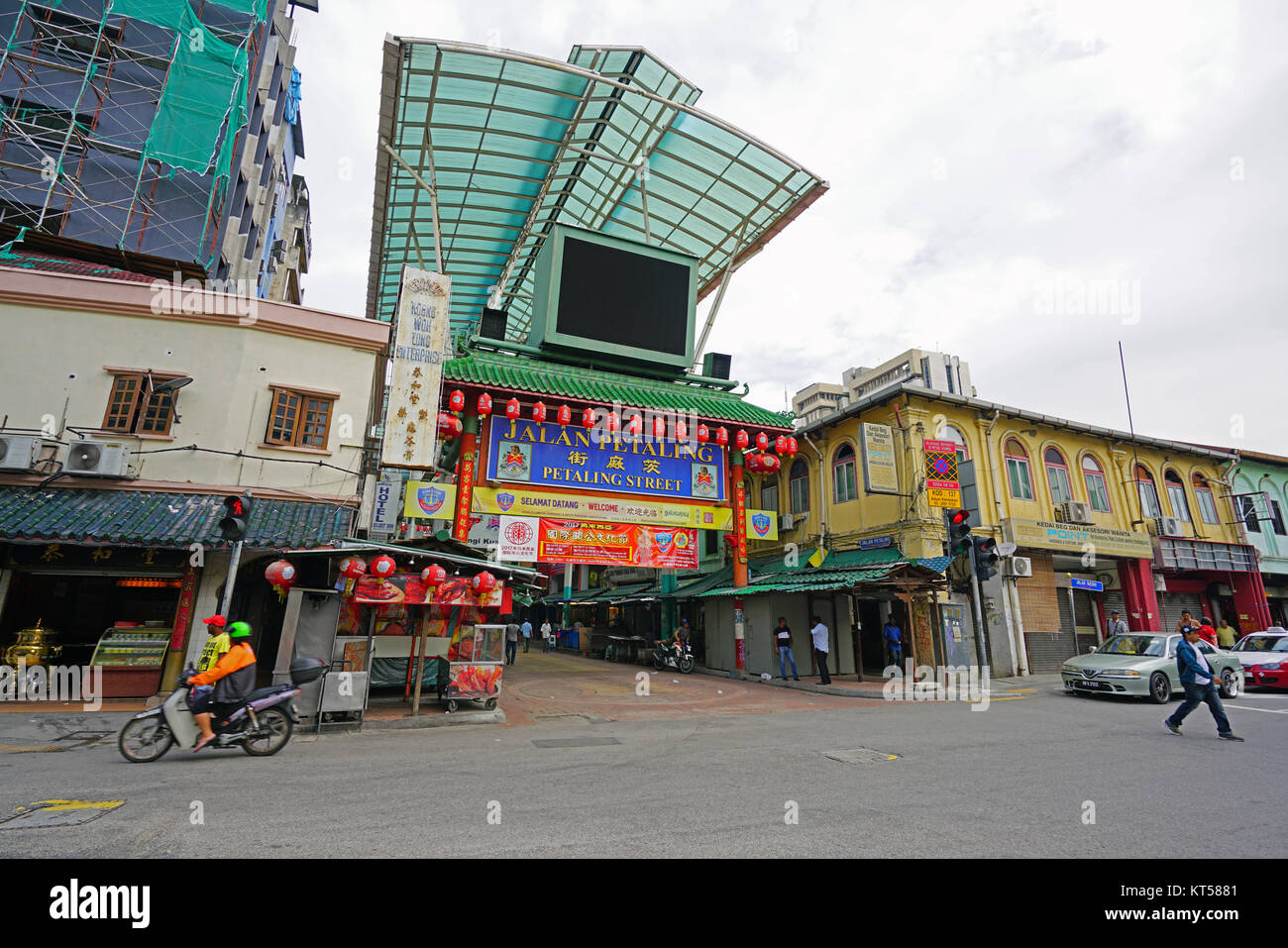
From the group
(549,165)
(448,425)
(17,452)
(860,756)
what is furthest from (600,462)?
(17,452)

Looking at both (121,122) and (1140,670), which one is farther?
(121,122)

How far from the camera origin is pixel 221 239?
67.8ft

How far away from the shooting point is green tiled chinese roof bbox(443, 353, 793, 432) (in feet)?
52.7

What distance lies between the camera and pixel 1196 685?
9172 millimetres

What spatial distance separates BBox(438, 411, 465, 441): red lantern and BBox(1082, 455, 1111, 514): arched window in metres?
21.9

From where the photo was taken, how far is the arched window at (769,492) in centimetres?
2494

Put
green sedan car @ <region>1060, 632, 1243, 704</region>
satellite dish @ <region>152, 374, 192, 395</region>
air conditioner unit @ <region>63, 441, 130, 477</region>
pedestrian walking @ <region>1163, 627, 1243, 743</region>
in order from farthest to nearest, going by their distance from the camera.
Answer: green sedan car @ <region>1060, 632, 1243, 704</region>, satellite dish @ <region>152, 374, 192, 395</region>, air conditioner unit @ <region>63, 441, 130, 477</region>, pedestrian walking @ <region>1163, 627, 1243, 743</region>

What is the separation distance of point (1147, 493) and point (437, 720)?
27004mm

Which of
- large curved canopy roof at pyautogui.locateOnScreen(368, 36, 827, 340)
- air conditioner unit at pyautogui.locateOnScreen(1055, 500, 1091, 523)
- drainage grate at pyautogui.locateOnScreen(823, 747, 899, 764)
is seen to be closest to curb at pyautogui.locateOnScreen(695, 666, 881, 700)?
drainage grate at pyautogui.locateOnScreen(823, 747, 899, 764)

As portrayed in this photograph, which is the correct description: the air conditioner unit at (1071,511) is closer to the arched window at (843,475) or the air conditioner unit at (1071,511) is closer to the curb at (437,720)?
the arched window at (843,475)

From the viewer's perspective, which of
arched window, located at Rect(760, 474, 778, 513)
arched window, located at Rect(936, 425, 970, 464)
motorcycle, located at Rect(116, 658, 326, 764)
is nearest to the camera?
motorcycle, located at Rect(116, 658, 326, 764)

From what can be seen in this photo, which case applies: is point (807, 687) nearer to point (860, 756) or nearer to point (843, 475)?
point (843, 475)

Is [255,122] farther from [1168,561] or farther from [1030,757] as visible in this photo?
Result: [1168,561]

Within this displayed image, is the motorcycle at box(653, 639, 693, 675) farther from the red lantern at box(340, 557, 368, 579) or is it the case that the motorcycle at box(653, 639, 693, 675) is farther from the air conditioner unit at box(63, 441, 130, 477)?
the air conditioner unit at box(63, 441, 130, 477)
